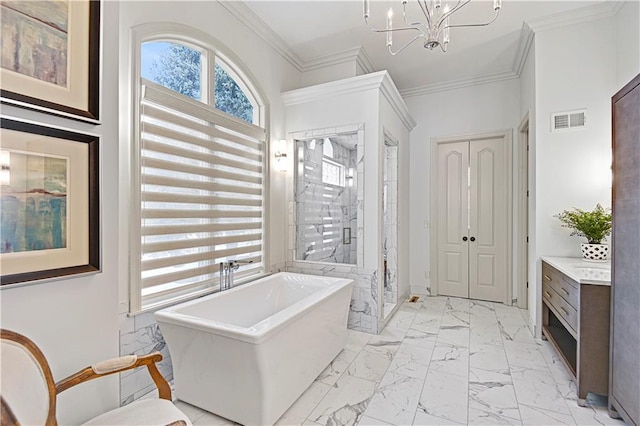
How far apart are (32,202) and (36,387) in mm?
683

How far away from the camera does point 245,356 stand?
1.78 m

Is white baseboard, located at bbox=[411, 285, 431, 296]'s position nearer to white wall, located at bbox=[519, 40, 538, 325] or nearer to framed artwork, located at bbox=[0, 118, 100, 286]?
white wall, located at bbox=[519, 40, 538, 325]

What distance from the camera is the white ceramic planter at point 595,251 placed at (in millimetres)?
2805

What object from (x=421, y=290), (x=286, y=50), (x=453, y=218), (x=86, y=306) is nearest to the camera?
(x=86, y=306)

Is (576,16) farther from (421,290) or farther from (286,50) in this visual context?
(421,290)

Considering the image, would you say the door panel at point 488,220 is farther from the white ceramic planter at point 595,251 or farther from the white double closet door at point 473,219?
the white ceramic planter at point 595,251

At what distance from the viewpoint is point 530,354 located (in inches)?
114

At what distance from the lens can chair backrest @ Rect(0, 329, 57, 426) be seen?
1055mm

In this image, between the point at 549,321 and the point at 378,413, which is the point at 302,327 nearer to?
the point at 378,413

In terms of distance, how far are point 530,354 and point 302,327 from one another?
2246mm

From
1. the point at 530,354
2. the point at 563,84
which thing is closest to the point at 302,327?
the point at 530,354

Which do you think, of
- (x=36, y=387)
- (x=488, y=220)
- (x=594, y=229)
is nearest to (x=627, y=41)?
(x=594, y=229)

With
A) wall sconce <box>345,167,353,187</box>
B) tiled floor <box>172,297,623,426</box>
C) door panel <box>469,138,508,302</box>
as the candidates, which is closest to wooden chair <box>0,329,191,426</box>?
tiled floor <box>172,297,623,426</box>

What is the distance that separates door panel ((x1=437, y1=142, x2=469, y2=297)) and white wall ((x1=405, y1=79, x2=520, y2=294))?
0.64 feet
